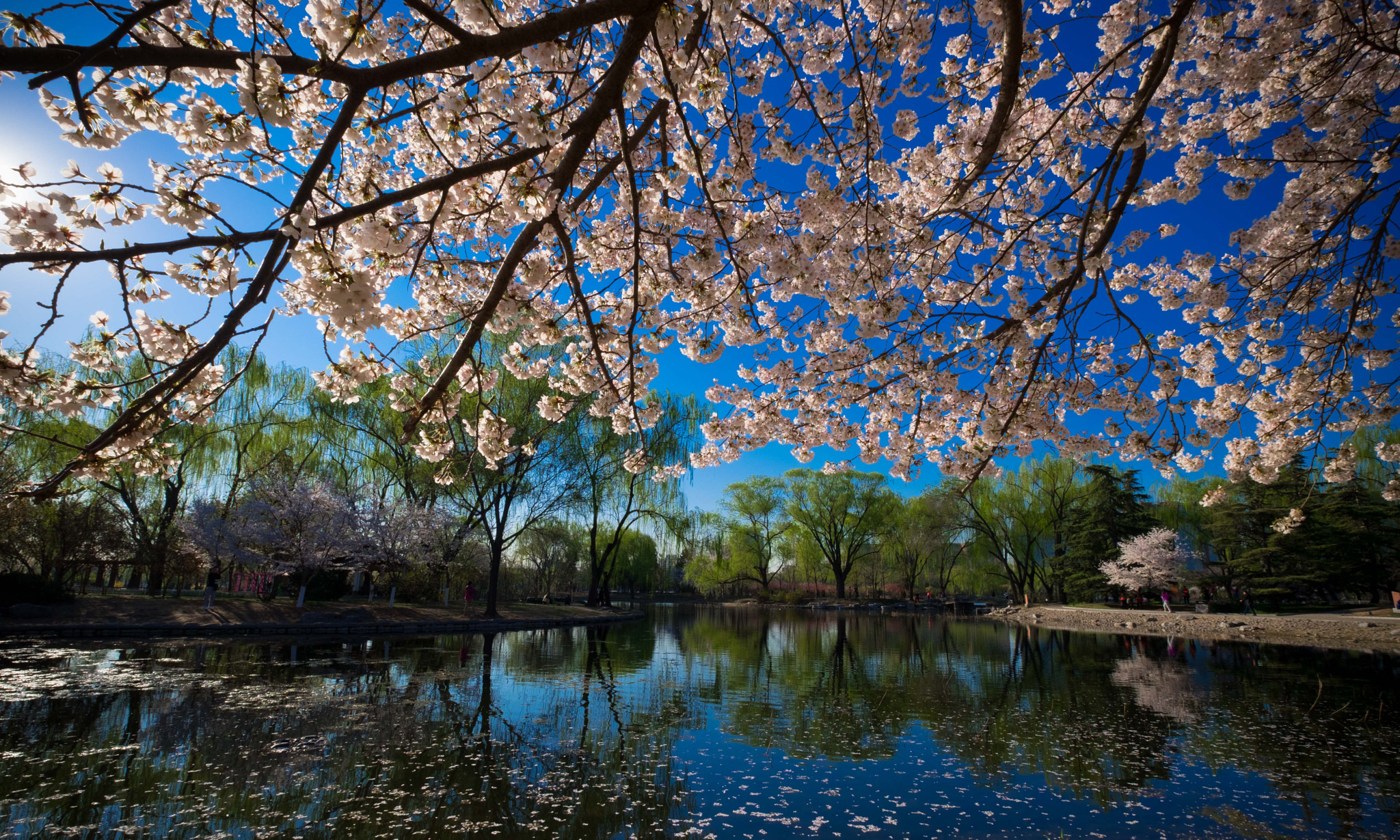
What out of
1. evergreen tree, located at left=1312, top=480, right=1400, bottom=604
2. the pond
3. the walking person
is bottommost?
the pond

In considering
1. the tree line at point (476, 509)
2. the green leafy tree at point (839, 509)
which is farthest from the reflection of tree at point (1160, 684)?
the green leafy tree at point (839, 509)

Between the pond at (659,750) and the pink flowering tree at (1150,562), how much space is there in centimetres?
1445

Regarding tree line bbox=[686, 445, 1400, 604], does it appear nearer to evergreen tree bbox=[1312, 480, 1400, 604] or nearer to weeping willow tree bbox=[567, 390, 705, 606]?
evergreen tree bbox=[1312, 480, 1400, 604]

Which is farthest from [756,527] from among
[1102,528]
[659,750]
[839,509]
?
[659,750]

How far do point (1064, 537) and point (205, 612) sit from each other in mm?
37813

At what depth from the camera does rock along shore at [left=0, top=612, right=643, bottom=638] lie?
11492 mm

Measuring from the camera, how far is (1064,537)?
108ft

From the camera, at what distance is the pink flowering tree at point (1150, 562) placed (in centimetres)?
2427

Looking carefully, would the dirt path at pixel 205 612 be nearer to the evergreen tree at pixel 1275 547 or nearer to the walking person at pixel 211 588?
the walking person at pixel 211 588

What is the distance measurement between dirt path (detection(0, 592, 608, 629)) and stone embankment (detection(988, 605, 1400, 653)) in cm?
2190

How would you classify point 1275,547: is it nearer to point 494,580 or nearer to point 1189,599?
point 1189,599

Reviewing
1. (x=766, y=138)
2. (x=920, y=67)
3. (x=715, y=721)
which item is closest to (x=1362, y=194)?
(x=920, y=67)

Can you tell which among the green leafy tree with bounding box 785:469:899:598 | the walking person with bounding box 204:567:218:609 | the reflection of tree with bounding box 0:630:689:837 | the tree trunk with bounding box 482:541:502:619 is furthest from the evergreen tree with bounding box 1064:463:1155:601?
the walking person with bounding box 204:567:218:609

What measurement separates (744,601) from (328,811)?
46371 mm
